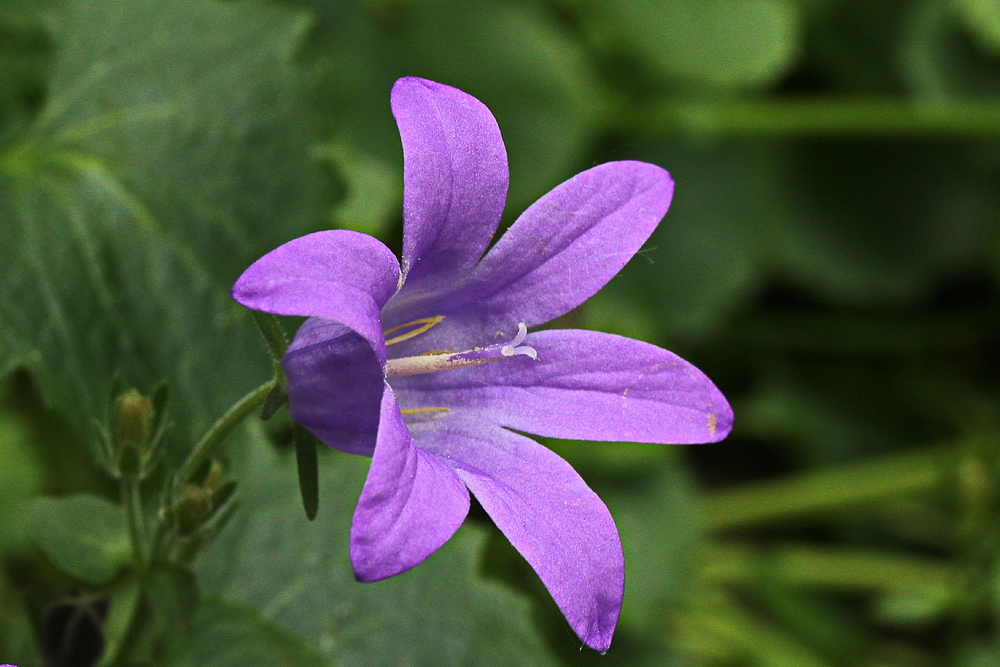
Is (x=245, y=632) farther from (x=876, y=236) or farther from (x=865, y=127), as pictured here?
(x=876, y=236)

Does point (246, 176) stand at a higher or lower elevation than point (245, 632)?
higher

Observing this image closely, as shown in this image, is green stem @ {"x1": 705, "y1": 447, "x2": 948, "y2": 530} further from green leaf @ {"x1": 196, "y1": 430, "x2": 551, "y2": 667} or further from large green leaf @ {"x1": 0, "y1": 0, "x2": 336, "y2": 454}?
large green leaf @ {"x1": 0, "y1": 0, "x2": 336, "y2": 454}

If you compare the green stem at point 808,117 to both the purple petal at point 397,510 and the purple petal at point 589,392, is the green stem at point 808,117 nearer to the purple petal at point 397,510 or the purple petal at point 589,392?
the purple petal at point 589,392

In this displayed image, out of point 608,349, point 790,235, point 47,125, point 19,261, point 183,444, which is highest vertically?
point 608,349

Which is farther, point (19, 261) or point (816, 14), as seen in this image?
point (816, 14)

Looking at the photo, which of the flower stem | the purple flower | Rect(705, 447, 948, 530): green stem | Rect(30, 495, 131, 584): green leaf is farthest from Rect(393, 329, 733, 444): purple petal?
Rect(705, 447, 948, 530): green stem

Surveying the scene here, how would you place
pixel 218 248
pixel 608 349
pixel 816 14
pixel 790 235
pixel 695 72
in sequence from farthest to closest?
pixel 790 235
pixel 816 14
pixel 695 72
pixel 218 248
pixel 608 349

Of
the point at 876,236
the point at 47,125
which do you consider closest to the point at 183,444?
the point at 47,125
